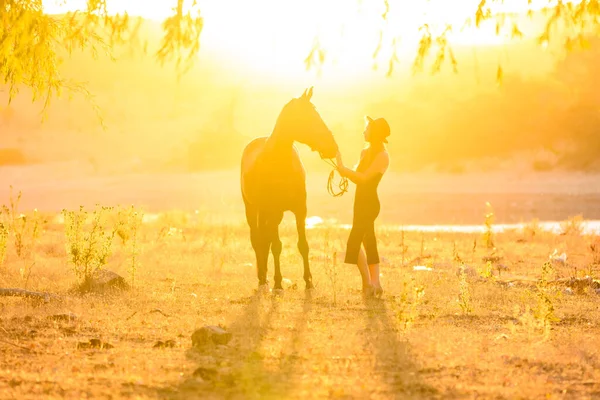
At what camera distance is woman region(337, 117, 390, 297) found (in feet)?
32.8

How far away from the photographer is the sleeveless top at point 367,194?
33.1 ft

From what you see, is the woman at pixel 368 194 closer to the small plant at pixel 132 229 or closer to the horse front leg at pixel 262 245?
the horse front leg at pixel 262 245

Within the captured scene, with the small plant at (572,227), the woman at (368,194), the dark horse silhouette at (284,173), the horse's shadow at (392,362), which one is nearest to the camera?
the horse's shadow at (392,362)

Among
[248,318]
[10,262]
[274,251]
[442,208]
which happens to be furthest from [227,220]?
[442,208]

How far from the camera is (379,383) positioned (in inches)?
235

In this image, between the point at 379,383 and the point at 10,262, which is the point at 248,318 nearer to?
the point at 379,383

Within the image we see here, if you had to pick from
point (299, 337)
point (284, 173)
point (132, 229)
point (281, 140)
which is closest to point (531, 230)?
point (132, 229)

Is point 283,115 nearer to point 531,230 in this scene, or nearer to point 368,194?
point 368,194

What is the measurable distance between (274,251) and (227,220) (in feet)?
48.2

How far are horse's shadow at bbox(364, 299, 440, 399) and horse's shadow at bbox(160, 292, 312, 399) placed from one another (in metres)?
0.76

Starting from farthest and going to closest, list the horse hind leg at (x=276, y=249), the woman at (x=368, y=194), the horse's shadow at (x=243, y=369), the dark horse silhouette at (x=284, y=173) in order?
the horse hind leg at (x=276, y=249) < the dark horse silhouette at (x=284, y=173) < the woman at (x=368, y=194) < the horse's shadow at (x=243, y=369)

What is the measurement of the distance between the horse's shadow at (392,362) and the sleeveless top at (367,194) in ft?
5.60

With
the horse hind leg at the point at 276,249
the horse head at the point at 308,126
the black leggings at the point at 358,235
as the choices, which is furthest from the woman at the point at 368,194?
the horse hind leg at the point at 276,249

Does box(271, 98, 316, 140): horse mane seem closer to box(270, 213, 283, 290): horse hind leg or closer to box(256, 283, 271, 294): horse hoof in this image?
box(270, 213, 283, 290): horse hind leg
